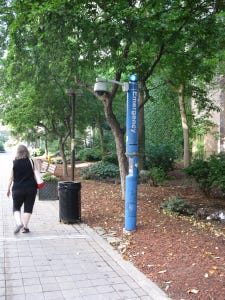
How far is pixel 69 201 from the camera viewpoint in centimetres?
790

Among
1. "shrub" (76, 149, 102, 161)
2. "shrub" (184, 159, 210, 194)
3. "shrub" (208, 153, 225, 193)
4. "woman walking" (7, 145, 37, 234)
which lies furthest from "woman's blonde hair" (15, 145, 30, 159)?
"shrub" (76, 149, 102, 161)

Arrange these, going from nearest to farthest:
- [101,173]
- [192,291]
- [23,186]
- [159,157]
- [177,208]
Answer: [192,291] → [23,186] → [177,208] → [159,157] → [101,173]

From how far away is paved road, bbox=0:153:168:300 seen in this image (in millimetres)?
4367

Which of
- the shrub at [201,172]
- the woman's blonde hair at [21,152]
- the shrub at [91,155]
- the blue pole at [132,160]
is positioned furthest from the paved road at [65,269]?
the shrub at [91,155]

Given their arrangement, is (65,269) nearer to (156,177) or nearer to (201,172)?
(201,172)

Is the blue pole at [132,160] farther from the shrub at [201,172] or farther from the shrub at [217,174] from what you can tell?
the shrub at [201,172]


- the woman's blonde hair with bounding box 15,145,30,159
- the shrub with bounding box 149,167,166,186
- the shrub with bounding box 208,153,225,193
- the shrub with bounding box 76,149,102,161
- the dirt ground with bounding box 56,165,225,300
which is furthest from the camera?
the shrub with bounding box 76,149,102,161

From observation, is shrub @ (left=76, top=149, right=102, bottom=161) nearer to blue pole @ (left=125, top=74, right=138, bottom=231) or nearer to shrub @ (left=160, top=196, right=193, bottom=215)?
shrub @ (left=160, top=196, right=193, bottom=215)

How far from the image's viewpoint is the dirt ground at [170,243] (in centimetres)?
460

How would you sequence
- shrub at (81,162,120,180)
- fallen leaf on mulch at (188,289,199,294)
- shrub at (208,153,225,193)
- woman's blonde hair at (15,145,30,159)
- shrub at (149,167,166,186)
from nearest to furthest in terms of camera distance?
fallen leaf on mulch at (188,289,199,294) → woman's blonde hair at (15,145,30,159) → shrub at (208,153,225,193) → shrub at (149,167,166,186) → shrub at (81,162,120,180)

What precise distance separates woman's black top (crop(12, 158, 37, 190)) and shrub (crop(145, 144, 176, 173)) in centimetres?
903

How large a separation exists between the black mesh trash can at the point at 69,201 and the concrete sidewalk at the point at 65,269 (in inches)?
12.8

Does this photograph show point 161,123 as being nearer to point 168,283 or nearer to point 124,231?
point 124,231

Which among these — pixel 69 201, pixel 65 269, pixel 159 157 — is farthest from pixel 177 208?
pixel 159 157
